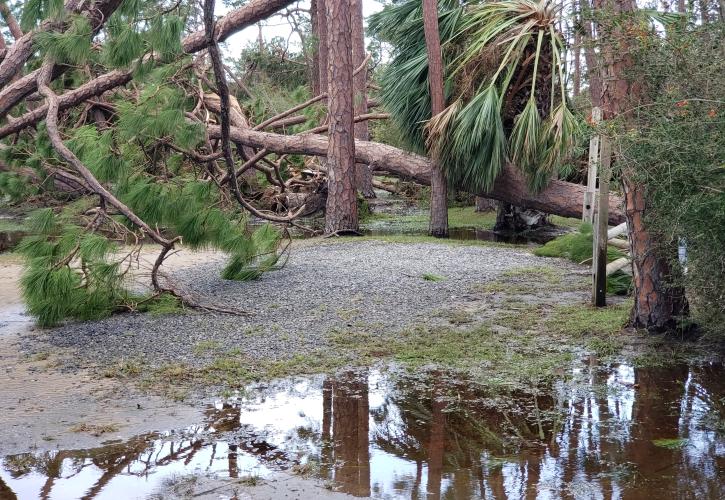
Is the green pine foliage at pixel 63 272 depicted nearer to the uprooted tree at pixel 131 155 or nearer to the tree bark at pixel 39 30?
the uprooted tree at pixel 131 155

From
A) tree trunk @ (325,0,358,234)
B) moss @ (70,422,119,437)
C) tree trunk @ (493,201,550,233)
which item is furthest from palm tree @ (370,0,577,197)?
moss @ (70,422,119,437)

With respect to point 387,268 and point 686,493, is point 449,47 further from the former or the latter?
point 686,493

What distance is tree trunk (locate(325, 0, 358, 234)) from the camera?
12.8m

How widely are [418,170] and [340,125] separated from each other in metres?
1.47

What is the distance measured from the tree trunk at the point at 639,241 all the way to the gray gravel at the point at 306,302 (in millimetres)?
1826

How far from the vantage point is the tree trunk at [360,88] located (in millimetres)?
17922

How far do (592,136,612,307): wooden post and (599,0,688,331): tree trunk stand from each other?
0.96ft

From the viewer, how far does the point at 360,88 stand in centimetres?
1861

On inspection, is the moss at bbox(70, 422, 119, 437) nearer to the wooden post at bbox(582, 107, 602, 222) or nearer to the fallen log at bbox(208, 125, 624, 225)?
the wooden post at bbox(582, 107, 602, 222)

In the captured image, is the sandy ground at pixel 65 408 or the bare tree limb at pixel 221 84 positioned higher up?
the bare tree limb at pixel 221 84

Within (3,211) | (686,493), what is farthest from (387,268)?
(3,211)

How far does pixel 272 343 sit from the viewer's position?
633 centimetres

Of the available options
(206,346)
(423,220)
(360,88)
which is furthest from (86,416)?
(360,88)

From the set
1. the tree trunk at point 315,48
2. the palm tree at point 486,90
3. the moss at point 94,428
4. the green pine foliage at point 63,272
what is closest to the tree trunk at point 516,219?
the palm tree at point 486,90
